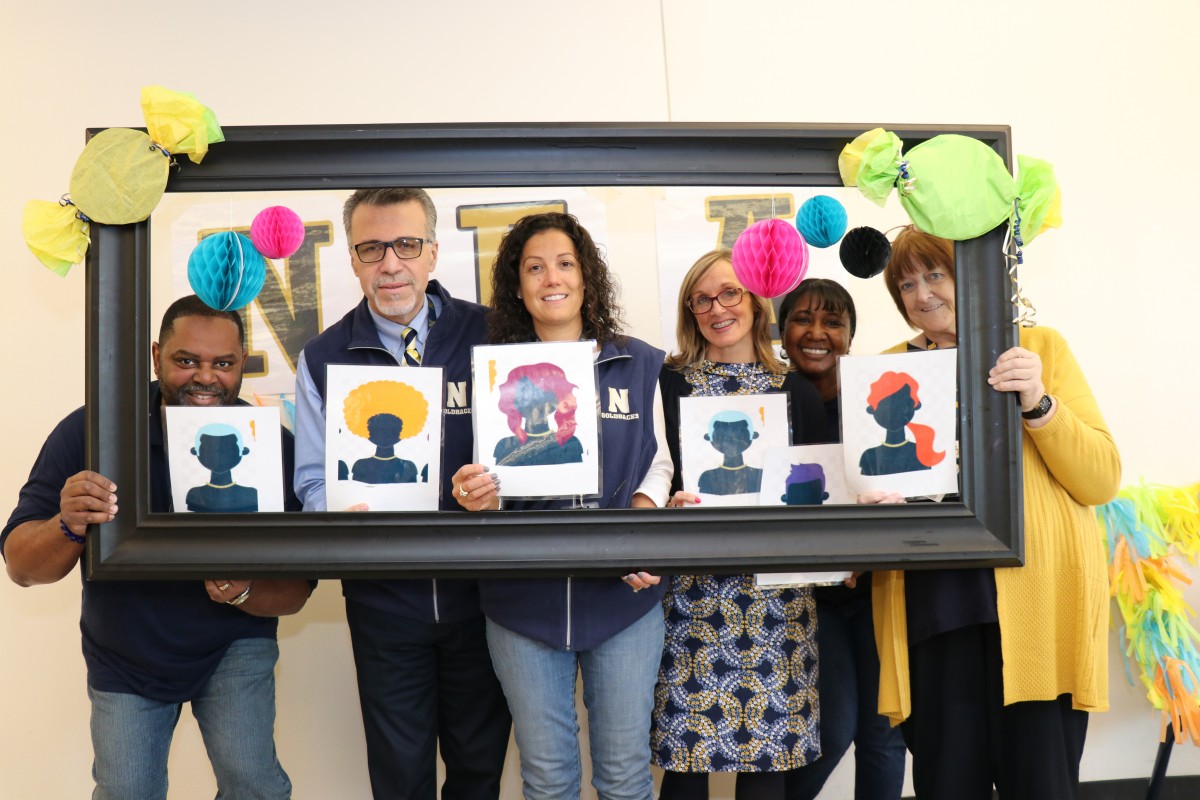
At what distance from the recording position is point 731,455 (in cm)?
207

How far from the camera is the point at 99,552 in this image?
6.29ft

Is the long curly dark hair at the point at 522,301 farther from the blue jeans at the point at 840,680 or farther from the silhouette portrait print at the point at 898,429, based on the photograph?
the blue jeans at the point at 840,680

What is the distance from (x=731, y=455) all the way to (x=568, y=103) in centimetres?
150

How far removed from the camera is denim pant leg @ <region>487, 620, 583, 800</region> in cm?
208

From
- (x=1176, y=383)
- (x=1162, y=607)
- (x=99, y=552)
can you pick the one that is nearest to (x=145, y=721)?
(x=99, y=552)

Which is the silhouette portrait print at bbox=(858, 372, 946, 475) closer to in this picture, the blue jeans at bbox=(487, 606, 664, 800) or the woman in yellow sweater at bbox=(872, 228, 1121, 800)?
the woman in yellow sweater at bbox=(872, 228, 1121, 800)

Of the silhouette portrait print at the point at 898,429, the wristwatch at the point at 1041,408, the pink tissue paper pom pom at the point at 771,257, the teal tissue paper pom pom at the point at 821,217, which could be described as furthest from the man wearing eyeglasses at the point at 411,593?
the wristwatch at the point at 1041,408

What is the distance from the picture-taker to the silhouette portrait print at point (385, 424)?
1.98m

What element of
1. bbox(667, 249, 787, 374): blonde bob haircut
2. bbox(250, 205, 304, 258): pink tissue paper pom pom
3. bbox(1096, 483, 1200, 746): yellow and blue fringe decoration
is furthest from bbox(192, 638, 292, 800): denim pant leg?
bbox(1096, 483, 1200, 746): yellow and blue fringe decoration

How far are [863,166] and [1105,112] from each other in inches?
71.2

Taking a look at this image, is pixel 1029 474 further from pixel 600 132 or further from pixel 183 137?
pixel 183 137

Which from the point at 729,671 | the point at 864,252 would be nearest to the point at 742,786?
the point at 729,671

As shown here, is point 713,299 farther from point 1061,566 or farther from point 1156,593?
point 1156,593

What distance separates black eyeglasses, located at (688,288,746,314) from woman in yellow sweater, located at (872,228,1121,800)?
0.35m
